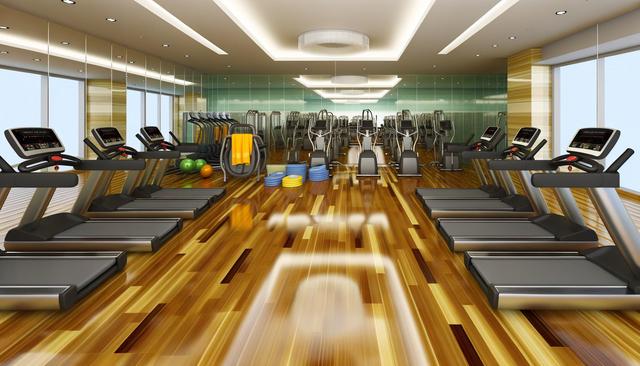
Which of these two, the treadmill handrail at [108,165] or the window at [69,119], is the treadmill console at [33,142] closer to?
the treadmill handrail at [108,165]

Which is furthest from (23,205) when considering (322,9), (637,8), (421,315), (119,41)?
(637,8)

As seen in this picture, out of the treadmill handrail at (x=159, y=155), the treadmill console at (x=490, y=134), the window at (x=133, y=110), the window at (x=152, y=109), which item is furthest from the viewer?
the window at (x=152, y=109)

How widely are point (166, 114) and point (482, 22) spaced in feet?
22.2

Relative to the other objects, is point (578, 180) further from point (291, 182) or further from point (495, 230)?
point (291, 182)

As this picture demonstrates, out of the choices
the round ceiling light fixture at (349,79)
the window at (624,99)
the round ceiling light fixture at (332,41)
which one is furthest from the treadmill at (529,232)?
the round ceiling light fixture at (349,79)

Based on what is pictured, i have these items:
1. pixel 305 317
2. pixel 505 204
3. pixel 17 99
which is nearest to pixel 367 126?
pixel 505 204

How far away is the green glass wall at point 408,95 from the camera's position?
12008 millimetres

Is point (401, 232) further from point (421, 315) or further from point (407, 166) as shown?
point (407, 166)

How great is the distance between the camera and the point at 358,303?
248cm

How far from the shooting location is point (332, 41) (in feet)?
22.5

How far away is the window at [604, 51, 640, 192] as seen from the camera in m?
6.55

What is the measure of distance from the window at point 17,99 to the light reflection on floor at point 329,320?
8.90m

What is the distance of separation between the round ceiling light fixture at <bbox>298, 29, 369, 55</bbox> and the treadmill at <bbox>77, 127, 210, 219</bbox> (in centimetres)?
310

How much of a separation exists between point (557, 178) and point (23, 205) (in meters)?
5.81
